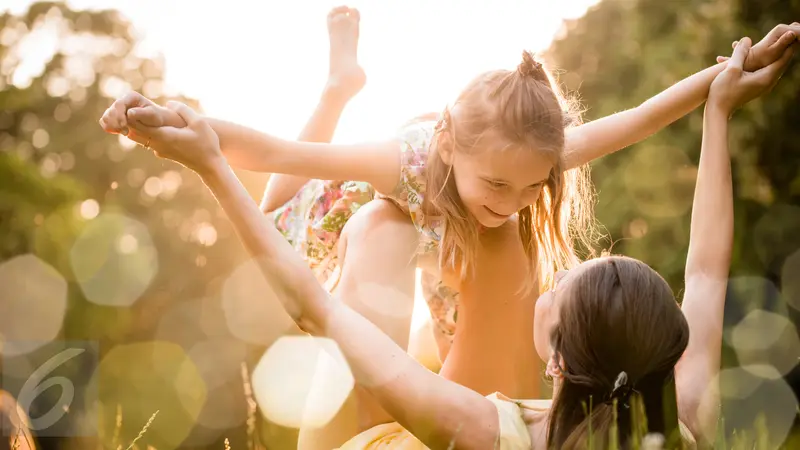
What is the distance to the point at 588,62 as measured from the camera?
11.8 metres

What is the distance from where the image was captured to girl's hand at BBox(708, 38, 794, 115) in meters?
2.93

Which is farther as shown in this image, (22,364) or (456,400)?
(22,364)

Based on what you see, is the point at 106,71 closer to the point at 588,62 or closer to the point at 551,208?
the point at 588,62

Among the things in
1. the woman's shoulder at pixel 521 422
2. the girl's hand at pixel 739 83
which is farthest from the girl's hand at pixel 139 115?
the girl's hand at pixel 739 83

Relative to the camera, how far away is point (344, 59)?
12.9 feet

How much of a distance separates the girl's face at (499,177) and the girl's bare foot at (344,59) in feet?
3.27

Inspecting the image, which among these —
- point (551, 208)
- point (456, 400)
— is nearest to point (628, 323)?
point (456, 400)

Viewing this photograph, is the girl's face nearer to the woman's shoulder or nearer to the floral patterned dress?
the floral patterned dress

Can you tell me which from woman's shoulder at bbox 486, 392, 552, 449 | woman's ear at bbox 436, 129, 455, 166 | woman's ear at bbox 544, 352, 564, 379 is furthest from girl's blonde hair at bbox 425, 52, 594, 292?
woman's ear at bbox 544, 352, 564, 379

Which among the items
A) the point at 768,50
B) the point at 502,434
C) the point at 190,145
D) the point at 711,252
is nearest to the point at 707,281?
the point at 711,252

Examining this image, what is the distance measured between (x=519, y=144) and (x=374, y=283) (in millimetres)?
726

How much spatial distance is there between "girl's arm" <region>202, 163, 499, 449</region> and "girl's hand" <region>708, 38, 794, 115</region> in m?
1.56

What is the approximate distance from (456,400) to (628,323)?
0.45 m

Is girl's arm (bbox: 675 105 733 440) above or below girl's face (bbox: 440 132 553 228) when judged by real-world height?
below
